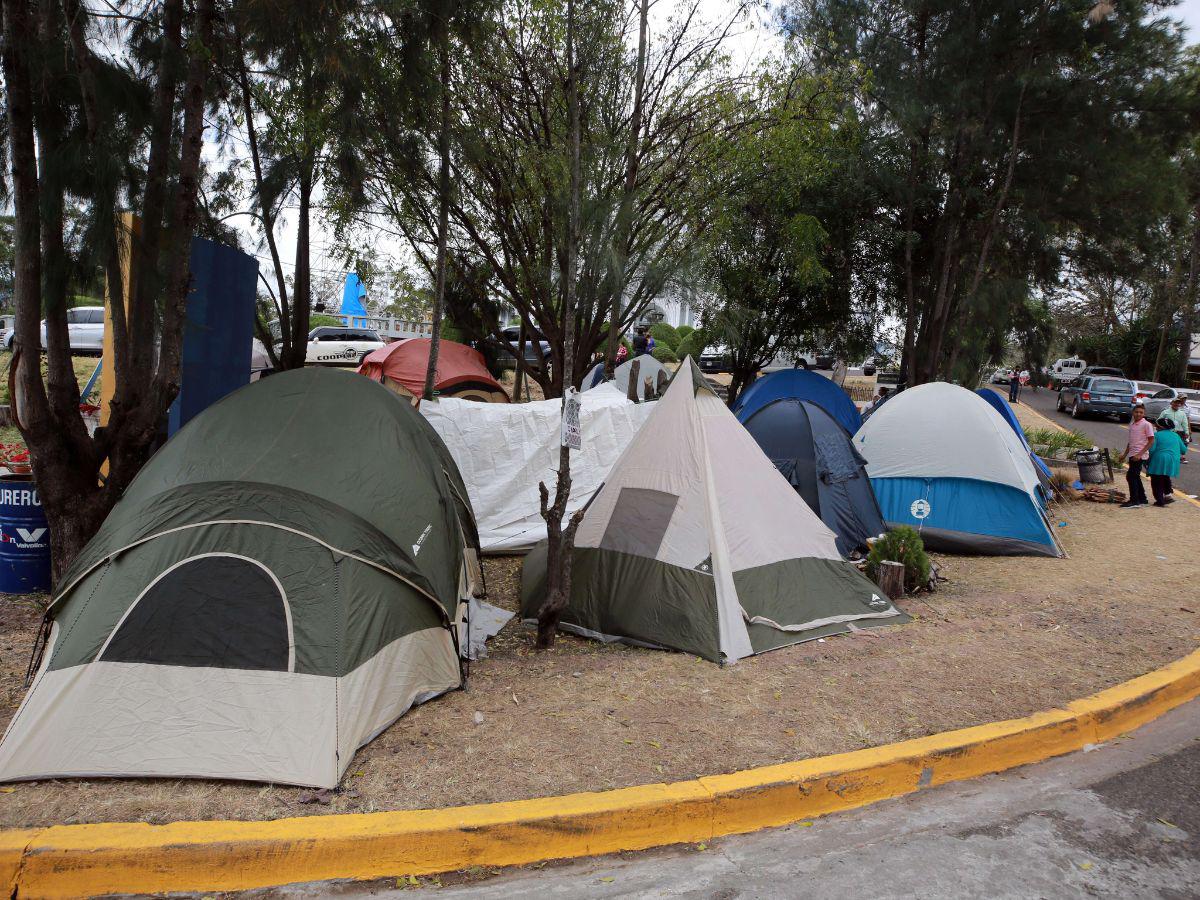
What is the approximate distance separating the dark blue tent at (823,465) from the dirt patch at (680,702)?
1632mm

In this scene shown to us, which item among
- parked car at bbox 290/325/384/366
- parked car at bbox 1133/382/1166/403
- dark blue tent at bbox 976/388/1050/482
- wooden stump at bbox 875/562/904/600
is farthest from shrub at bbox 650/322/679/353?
wooden stump at bbox 875/562/904/600

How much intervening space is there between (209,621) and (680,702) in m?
2.49

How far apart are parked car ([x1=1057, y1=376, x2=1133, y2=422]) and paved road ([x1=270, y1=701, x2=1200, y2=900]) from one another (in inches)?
1159

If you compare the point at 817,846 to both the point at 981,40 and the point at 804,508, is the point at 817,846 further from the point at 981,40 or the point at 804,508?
the point at 981,40

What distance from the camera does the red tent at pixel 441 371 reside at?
44.8 feet

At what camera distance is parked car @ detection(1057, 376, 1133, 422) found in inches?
1173

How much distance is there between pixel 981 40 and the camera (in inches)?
555

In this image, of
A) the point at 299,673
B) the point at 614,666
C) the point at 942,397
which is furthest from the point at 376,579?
the point at 942,397

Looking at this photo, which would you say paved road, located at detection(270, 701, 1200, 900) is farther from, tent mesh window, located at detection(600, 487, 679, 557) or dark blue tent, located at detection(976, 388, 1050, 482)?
dark blue tent, located at detection(976, 388, 1050, 482)

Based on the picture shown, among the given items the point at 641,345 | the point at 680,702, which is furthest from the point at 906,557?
the point at 641,345

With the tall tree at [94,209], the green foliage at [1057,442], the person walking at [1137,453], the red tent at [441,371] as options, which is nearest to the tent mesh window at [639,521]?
the tall tree at [94,209]

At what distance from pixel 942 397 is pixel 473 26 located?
6550 mm

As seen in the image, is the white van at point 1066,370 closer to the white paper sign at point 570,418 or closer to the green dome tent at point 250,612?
the white paper sign at point 570,418

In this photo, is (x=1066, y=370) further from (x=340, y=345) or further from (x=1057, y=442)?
(x=340, y=345)
